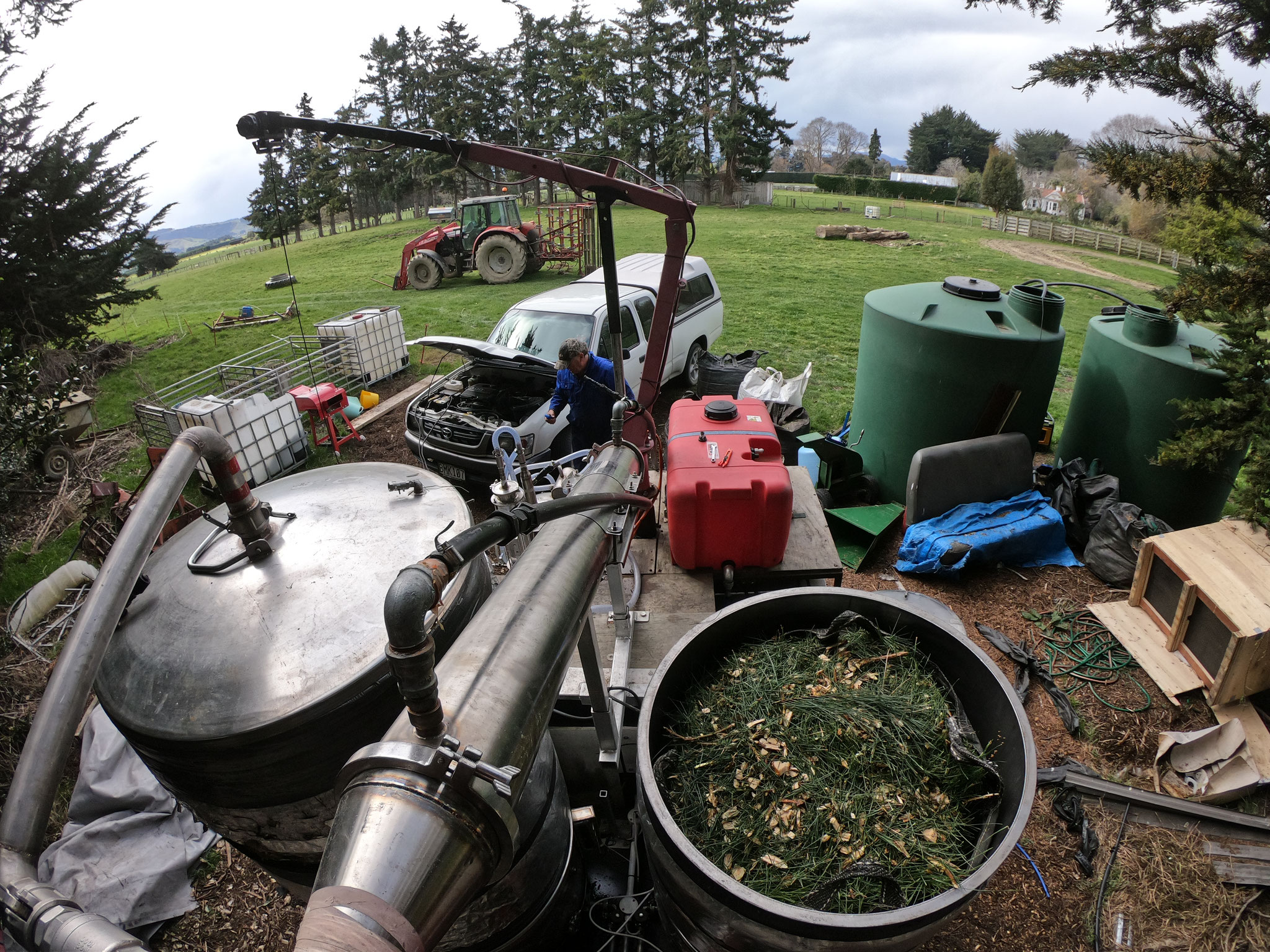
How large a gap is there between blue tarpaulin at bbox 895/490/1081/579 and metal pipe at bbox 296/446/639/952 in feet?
15.5

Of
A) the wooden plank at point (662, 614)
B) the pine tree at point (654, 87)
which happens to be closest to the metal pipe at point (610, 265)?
the wooden plank at point (662, 614)

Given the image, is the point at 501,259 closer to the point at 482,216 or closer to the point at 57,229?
the point at 482,216

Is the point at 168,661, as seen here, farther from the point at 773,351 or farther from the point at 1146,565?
the point at 773,351

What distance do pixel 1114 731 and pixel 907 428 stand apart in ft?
10.7

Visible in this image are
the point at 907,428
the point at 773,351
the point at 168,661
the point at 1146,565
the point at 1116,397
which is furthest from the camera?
the point at 773,351

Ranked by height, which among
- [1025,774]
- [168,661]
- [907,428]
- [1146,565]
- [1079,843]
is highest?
[168,661]

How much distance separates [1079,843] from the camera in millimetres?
3941

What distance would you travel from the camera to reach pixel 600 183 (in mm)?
→ 4664

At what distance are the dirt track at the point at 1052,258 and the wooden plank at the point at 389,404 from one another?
63.1 ft

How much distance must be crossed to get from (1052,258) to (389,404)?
76.6 ft

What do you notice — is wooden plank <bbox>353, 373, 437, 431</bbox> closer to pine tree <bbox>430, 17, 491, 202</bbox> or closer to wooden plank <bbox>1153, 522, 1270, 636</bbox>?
wooden plank <bbox>1153, 522, 1270, 636</bbox>

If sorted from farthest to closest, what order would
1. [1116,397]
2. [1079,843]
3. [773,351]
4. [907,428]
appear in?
[773,351] < [907,428] < [1116,397] < [1079,843]

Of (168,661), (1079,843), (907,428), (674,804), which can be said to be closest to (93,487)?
(168,661)

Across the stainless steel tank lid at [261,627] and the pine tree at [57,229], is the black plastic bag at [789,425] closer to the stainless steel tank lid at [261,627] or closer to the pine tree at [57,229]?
the stainless steel tank lid at [261,627]
